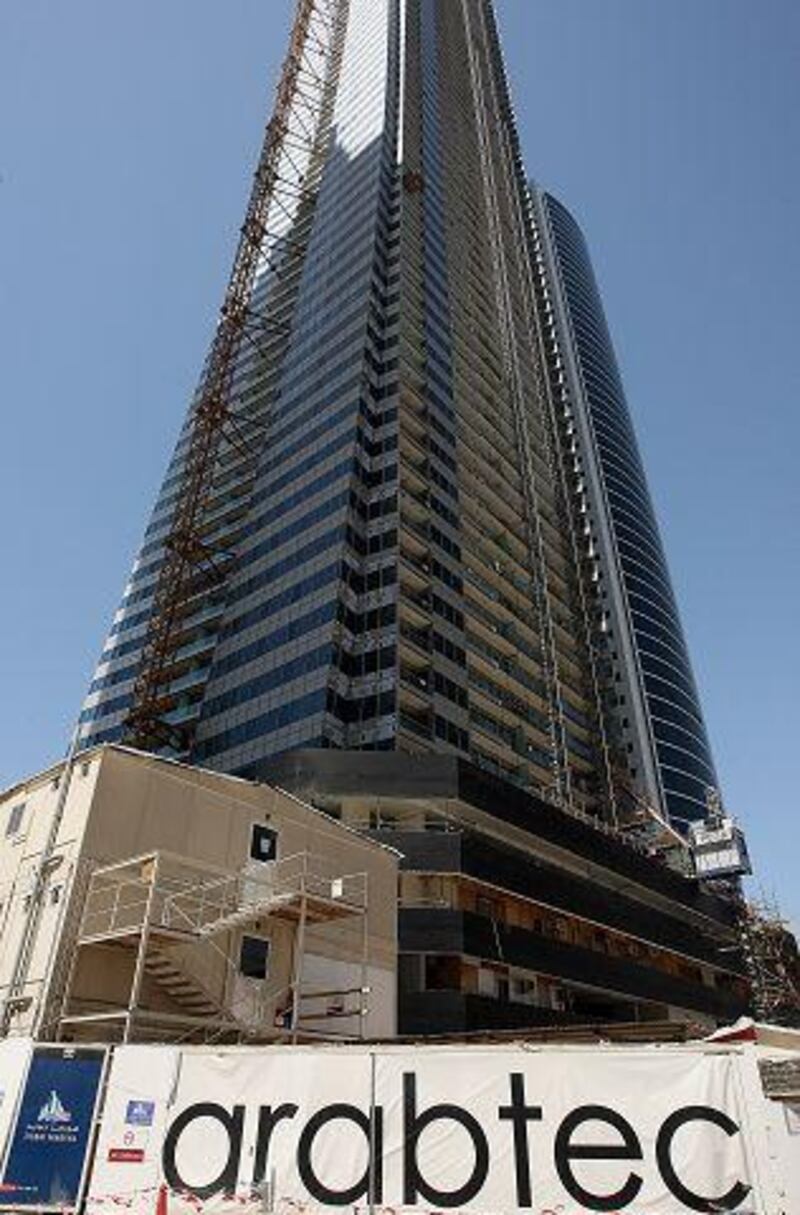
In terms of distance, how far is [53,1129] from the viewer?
1209cm

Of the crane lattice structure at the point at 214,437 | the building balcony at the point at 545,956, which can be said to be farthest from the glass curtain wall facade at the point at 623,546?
the crane lattice structure at the point at 214,437

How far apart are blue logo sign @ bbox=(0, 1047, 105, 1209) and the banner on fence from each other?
1.52 feet

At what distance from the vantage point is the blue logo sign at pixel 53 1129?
1177cm

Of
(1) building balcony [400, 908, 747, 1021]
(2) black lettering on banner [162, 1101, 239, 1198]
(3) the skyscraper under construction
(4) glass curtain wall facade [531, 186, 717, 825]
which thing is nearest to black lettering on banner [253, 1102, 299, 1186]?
(2) black lettering on banner [162, 1101, 239, 1198]

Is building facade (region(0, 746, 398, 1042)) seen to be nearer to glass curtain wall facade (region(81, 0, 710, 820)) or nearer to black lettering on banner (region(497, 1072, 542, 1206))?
black lettering on banner (region(497, 1072, 542, 1206))

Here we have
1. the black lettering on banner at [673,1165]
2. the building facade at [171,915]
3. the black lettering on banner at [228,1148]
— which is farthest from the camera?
the building facade at [171,915]

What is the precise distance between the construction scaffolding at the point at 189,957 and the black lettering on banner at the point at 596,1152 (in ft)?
40.6

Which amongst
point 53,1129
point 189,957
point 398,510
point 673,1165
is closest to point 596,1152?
point 673,1165

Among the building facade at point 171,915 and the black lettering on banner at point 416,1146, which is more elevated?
the building facade at point 171,915

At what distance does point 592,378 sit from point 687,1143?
154 metres

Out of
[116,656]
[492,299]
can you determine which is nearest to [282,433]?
[116,656]

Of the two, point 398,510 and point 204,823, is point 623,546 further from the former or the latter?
point 204,823

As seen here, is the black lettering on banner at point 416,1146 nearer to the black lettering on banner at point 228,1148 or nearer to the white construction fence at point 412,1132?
the white construction fence at point 412,1132

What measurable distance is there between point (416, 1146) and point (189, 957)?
14282 mm
